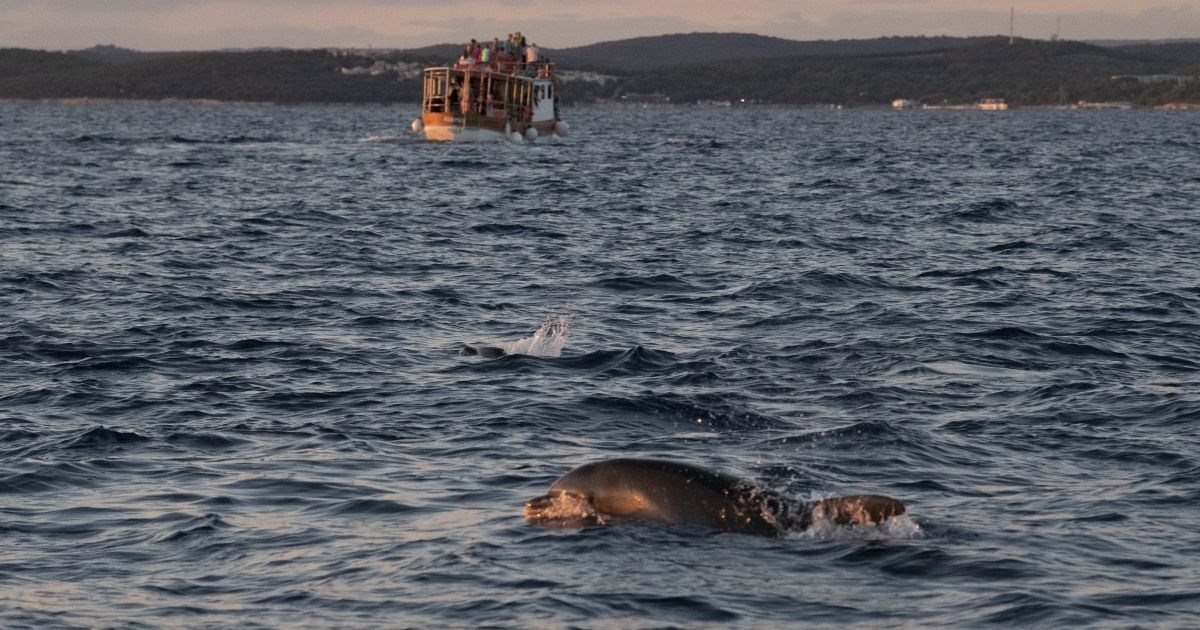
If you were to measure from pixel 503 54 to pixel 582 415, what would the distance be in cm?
6868

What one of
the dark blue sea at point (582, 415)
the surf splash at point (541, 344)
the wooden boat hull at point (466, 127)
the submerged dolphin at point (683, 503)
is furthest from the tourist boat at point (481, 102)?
the submerged dolphin at point (683, 503)

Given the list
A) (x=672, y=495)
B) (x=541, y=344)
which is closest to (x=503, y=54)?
(x=541, y=344)

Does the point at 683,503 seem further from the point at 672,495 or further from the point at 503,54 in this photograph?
the point at 503,54

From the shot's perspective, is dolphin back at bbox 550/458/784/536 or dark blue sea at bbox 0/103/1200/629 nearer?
dark blue sea at bbox 0/103/1200/629

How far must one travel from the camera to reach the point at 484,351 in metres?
18.8

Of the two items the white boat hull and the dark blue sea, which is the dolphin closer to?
the dark blue sea

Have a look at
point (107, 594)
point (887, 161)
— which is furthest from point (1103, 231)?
point (887, 161)

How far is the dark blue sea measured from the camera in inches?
A: 408

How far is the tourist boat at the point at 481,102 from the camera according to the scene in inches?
3063

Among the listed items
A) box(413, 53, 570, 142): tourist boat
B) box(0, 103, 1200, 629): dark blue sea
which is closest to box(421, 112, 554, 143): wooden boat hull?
box(413, 53, 570, 142): tourist boat

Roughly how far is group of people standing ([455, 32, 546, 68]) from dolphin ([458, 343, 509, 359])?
6088 cm

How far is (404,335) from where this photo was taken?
20391mm

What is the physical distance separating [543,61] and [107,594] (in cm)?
8029

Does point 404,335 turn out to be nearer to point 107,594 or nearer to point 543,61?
point 107,594
